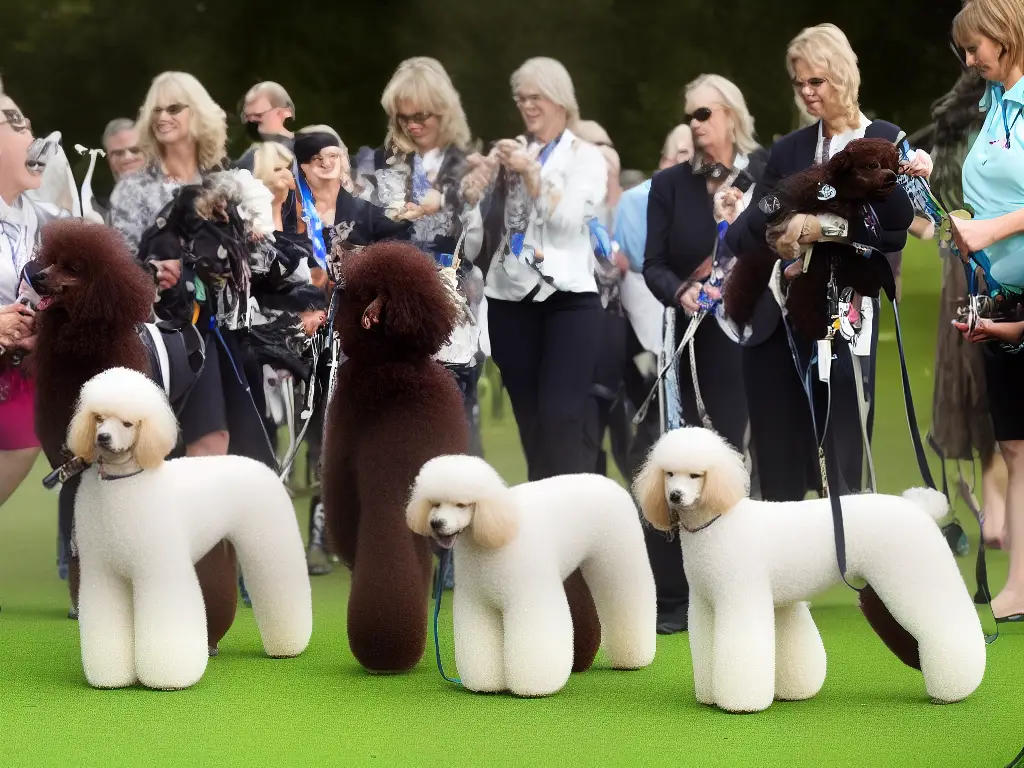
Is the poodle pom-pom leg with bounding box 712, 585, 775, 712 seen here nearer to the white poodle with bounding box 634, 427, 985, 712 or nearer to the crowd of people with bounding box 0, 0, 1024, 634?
the white poodle with bounding box 634, 427, 985, 712

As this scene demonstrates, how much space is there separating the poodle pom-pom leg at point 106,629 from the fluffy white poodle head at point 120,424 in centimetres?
33

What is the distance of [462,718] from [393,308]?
3.79 feet

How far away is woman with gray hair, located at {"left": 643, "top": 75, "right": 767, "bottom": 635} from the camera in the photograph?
18.4 ft

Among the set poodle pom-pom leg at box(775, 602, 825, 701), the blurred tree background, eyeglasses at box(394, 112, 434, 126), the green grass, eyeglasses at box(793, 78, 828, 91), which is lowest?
the green grass

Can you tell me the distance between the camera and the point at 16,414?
19.5 ft

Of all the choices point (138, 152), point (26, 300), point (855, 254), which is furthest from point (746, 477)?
point (138, 152)

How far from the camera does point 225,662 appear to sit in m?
4.85

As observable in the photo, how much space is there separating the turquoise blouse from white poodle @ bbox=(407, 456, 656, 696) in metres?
1.52

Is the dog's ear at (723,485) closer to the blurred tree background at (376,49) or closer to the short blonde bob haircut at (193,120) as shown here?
the short blonde bob haircut at (193,120)

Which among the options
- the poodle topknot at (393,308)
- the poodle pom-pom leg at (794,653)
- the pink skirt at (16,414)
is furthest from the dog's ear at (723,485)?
the pink skirt at (16,414)

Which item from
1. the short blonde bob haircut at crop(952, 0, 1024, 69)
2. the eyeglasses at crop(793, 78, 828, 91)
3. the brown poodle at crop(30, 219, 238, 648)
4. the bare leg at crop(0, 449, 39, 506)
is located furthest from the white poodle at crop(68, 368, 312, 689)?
the short blonde bob haircut at crop(952, 0, 1024, 69)

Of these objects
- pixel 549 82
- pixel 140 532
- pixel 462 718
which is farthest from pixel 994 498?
pixel 140 532

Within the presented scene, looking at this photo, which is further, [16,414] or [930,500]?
[16,414]

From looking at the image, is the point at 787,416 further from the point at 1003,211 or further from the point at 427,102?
the point at 427,102
